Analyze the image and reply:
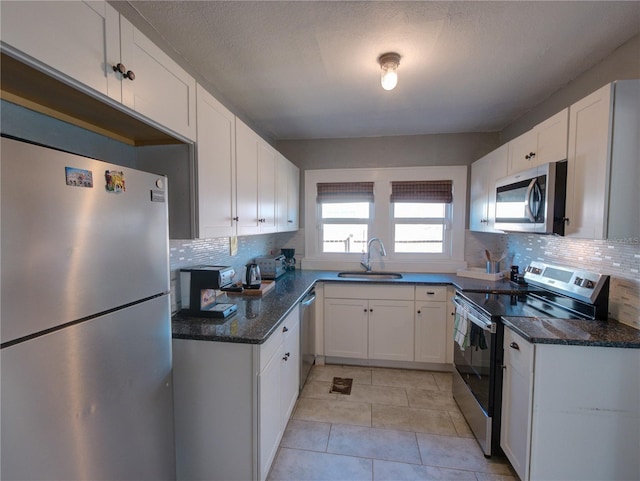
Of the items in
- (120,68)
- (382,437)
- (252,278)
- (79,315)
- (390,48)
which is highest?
(390,48)

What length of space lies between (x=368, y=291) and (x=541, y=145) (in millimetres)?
1789

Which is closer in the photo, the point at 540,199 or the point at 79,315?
the point at 79,315

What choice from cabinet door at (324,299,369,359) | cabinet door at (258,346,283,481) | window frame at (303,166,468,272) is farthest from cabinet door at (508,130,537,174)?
cabinet door at (258,346,283,481)

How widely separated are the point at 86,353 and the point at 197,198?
819 millimetres

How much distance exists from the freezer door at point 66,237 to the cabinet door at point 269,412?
0.77 metres

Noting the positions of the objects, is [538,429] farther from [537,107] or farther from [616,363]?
[537,107]

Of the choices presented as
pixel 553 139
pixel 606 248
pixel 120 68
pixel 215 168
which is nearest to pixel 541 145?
pixel 553 139

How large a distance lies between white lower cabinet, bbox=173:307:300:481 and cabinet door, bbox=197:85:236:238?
64cm

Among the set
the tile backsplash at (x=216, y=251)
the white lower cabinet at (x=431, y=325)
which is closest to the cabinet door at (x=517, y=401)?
the white lower cabinet at (x=431, y=325)

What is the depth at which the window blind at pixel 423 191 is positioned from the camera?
3.28 metres

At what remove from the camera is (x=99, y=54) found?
0.94m

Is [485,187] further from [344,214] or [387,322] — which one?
[387,322]

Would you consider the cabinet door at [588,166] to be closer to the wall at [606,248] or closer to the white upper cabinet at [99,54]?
the wall at [606,248]

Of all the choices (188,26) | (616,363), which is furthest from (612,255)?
(188,26)
